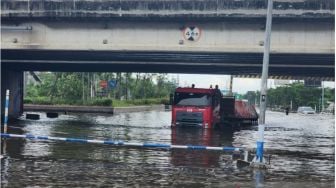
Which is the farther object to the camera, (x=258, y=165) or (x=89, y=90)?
(x=89, y=90)

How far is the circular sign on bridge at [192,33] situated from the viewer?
95.8 ft

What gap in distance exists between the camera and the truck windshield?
116 ft

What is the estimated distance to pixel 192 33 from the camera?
96.0 feet

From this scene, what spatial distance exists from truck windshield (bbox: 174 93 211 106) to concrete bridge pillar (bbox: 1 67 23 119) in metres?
14.3

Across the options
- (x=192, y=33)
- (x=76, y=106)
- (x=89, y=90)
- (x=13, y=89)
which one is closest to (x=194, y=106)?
(x=192, y=33)

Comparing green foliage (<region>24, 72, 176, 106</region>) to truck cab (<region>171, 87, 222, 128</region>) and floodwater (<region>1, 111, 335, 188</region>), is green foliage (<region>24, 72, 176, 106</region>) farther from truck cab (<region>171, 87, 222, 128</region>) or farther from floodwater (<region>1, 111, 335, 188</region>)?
floodwater (<region>1, 111, 335, 188</region>)

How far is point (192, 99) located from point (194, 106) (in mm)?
468

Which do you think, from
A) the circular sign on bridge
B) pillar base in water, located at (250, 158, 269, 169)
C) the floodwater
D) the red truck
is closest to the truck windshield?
the red truck

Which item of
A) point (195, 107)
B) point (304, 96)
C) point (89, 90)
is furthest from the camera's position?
point (304, 96)

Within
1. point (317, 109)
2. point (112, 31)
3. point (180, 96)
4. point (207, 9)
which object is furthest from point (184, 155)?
point (317, 109)

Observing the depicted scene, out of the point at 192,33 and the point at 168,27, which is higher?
the point at 168,27

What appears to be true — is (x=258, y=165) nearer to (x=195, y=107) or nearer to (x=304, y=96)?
(x=195, y=107)

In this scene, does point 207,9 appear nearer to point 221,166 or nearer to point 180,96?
point 180,96

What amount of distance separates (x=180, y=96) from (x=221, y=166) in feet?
64.8
